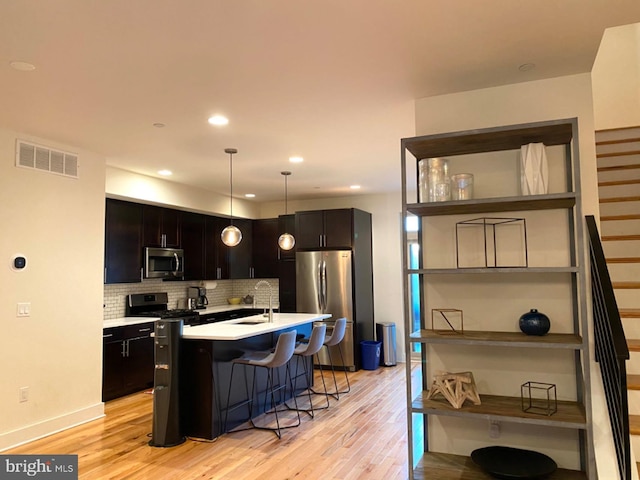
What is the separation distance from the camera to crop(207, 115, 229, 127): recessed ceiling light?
12.3 feet

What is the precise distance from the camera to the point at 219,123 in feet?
12.8

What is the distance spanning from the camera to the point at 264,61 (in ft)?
9.07

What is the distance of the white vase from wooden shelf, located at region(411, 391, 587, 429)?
1.23 m

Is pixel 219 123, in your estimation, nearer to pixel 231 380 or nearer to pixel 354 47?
pixel 354 47

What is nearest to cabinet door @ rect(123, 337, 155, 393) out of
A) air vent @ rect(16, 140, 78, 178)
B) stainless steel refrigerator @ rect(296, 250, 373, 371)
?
air vent @ rect(16, 140, 78, 178)

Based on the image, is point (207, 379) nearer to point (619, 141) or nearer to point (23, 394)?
point (23, 394)

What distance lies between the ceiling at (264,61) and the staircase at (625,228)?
133cm

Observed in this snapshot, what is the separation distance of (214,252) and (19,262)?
3505 millimetres

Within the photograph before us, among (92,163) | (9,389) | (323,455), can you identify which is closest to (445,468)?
(323,455)

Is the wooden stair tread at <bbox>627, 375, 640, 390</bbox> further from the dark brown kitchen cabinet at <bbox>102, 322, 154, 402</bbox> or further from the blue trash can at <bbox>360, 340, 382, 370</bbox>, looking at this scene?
the dark brown kitchen cabinet at <bbox>102, 322, 154, 402</bbox>

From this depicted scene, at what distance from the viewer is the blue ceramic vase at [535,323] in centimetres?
272

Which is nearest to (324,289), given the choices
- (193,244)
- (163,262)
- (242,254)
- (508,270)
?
(242,254)

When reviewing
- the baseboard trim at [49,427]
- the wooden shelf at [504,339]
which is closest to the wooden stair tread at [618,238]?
the wooden shelf at [504,339]

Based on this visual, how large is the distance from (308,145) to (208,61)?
2.00 meters
